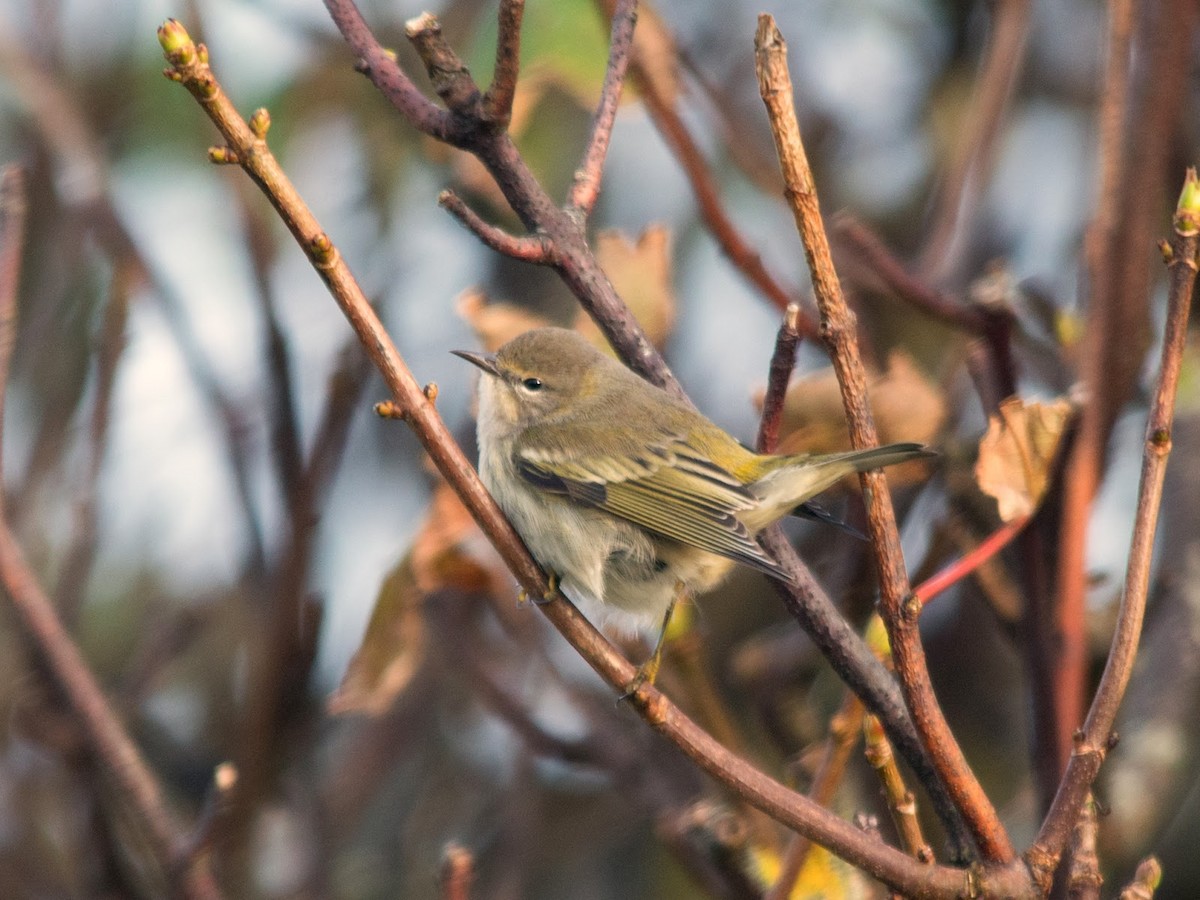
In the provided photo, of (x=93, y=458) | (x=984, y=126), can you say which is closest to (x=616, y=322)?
(x=93, y=458)

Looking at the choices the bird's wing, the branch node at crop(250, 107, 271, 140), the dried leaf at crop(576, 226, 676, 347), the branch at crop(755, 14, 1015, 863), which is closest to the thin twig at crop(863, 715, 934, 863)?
the branch at crop(755, 14, 1015, 863)

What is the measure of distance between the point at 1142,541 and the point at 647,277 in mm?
1354

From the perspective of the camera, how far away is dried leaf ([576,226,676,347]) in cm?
270

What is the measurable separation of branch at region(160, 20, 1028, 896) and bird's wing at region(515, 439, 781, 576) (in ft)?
2.61

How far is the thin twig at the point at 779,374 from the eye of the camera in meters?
1.82

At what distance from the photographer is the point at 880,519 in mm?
1744

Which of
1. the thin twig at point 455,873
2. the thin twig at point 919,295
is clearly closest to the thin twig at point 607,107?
the thin twig at point 919,295

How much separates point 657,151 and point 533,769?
8.96 feet

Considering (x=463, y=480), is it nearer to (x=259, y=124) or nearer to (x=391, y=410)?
(x=391, y=410)

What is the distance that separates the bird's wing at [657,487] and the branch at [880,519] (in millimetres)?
809

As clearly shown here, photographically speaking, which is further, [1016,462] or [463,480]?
[1016,462]

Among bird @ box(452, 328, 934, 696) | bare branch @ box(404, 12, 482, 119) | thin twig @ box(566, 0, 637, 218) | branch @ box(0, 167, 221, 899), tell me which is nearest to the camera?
bare branch @ box(404, 12, 482, 119)

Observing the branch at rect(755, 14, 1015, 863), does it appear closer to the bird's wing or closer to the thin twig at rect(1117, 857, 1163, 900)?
the thin twig at rect(1117, 857, 1163, 900)

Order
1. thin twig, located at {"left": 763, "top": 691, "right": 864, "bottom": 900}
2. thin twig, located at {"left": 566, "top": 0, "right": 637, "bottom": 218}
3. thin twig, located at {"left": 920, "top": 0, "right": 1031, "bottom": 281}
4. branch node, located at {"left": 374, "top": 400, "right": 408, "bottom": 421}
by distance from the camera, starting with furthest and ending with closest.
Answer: thin twig, located at {"left": 920, "top": 0, "right": 1031, "bottom": 281} → thin twig, located at {"left": 566, "top": 0, "right": 637, "bottom": 218} → thin twig, located at {"left": 763, "top": 691, "right": 864, "bottom": 900} → branch node, located at {"left": 374, "top": 400, "right": 408, "bottom": 421}
